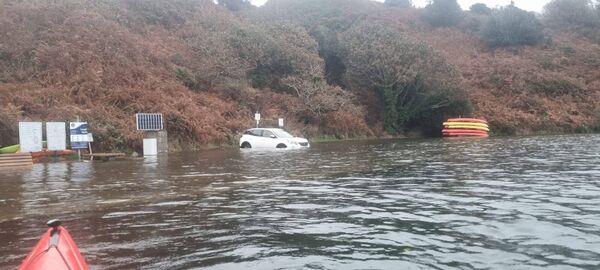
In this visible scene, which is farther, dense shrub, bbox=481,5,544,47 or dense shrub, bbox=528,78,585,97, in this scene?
dense shrub, bbox=481,5,544,47

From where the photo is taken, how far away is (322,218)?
823 cm

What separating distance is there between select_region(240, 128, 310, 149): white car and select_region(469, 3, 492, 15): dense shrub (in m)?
51.0

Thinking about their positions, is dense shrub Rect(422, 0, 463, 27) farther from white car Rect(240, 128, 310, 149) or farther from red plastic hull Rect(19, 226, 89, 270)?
red plastic hull Rect(19, 226, 89, 270)

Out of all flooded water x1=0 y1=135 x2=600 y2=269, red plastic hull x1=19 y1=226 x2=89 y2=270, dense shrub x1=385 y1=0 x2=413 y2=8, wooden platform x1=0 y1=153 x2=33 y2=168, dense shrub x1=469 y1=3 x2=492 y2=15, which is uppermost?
dense shrub x1=385 y1=0 x2=413 y2=8

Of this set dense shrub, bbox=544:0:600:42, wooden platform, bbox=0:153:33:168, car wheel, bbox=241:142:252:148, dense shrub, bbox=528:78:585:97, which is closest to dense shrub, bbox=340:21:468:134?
dense shrub, bbox=528:78:585:97

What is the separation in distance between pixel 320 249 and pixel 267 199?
155 inches

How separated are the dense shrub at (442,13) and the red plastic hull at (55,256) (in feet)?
205

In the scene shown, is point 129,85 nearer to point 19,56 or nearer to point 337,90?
point 19,56

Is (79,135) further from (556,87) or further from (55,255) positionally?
(556,87)

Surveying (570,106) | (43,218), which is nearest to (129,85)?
(43,218)

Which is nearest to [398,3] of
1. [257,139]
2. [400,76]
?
[400,76]

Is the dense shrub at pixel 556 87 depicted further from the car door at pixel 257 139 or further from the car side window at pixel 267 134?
the car door at pixel 257 139

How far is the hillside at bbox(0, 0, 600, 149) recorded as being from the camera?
28.1m

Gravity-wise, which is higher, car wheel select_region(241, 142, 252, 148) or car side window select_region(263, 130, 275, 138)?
car side window select_region(263, 130, 275, 138)
